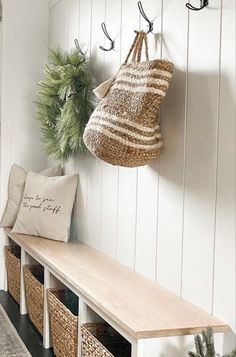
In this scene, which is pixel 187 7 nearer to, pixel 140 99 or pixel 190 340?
pixel 140 99

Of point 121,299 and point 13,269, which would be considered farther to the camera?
point 13,269

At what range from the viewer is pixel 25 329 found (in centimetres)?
304

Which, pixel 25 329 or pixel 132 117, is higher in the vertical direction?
pixel 132 117

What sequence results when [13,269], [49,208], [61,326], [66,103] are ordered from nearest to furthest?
[61,326]
[66,103]
[49,208]
[13,269]

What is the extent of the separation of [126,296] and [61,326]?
0.57 metres

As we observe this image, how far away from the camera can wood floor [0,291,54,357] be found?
2.75 m

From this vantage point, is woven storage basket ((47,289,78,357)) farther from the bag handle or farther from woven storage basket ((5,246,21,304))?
the bag handle

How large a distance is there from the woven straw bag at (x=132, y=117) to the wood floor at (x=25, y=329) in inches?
44.6

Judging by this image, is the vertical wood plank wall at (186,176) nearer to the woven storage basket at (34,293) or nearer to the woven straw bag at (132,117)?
the woven straw bag at (132,117)

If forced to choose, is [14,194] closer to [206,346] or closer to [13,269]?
[13,269]

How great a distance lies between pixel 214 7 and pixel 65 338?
1.51 m

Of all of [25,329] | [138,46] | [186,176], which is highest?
[138,46]

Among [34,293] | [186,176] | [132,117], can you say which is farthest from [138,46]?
[34,293]

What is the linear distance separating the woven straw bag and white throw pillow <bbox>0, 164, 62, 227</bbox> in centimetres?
149
